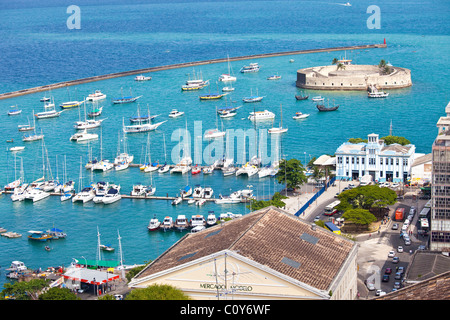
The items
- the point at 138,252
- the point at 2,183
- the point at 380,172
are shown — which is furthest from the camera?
the point at 2,183

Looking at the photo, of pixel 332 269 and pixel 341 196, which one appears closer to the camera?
pixel 332 269

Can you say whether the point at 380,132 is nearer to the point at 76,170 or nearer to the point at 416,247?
the point at 76,170

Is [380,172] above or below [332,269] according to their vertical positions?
below

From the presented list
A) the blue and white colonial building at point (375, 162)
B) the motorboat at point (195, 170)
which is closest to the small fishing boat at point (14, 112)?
the motorboat at point (195, 170)

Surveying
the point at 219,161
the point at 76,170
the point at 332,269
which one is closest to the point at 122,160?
the point at 76,170

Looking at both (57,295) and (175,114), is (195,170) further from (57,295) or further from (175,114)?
(57,295)

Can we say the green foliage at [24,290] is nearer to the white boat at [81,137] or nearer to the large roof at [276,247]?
the large roof at [276,247]

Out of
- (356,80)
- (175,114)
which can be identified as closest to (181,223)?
(175,114)
